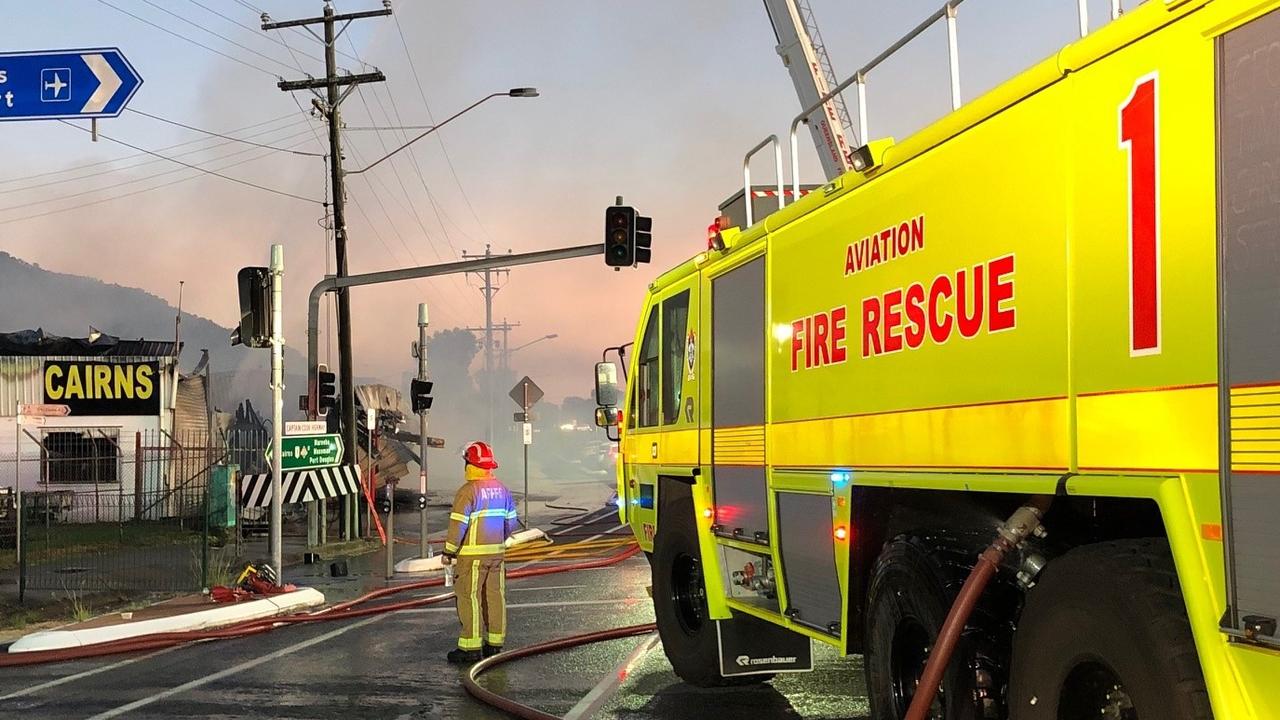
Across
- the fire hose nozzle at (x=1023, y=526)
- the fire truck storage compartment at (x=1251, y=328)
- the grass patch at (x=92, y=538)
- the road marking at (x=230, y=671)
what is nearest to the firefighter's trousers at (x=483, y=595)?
the road marking at (x=230, y=671)

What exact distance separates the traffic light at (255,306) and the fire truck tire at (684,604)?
326 inches

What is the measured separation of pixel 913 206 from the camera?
16.3 ft

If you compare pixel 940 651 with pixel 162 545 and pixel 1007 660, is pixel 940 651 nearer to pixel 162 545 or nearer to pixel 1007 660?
pixel 1007 660

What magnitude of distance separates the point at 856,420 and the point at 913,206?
1.00 meters

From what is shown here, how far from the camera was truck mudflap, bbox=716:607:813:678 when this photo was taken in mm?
7605

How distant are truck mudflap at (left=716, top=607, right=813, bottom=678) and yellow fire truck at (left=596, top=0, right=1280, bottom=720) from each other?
0.72m

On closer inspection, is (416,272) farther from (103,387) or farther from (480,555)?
(103,387)

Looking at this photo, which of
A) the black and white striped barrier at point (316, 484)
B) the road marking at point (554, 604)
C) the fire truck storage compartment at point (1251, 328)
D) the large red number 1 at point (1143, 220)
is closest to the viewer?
the fire truck storage compartment at point (1251, 328)

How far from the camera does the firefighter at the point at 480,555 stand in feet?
32.7

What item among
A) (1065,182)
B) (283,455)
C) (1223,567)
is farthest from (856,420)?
(283,455)

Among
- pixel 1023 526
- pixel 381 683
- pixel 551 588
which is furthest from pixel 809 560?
pixel 551 588

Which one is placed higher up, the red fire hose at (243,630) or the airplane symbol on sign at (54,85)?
the airplane symbol on sign at (54,85)

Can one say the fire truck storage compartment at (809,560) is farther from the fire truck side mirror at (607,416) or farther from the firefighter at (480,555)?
the fire truck side mirror at (607,416)

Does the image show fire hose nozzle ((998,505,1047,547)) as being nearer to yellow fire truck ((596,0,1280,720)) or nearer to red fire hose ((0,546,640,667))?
yellow fire truck ((596,0,1280,720))
